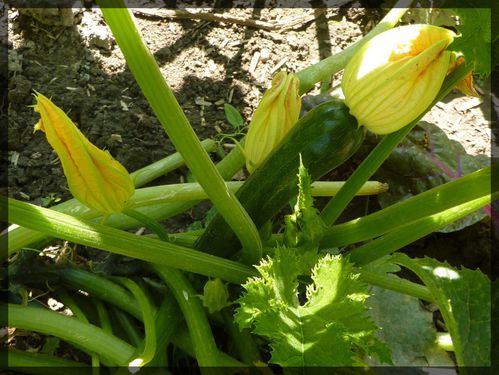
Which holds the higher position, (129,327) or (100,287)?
(100,287)

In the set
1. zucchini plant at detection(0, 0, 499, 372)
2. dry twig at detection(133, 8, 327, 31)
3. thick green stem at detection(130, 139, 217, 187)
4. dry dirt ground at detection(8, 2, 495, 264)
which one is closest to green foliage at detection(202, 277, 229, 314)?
zucchini plant at detection(0, 0, 499, 372)

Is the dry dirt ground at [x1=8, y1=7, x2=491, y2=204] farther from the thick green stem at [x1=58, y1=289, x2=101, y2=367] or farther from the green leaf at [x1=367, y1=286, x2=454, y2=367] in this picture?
the green leaf at [x1=367, y1=286, x2=454, y2=367]

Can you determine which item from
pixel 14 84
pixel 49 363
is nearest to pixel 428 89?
pixel 49 363

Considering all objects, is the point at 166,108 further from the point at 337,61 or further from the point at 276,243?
the point at 337,61

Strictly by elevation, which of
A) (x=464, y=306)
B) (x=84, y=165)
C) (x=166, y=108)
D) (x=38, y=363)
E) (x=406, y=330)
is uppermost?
(x=166, y=108)

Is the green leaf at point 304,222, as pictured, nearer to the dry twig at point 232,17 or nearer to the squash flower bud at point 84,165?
the squash flower bud at point 84,165

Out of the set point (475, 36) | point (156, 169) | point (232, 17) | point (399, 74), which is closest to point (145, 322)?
point (156, 169)

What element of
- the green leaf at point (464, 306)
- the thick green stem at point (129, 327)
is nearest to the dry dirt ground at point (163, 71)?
the thick green stem at point (129, 327)
